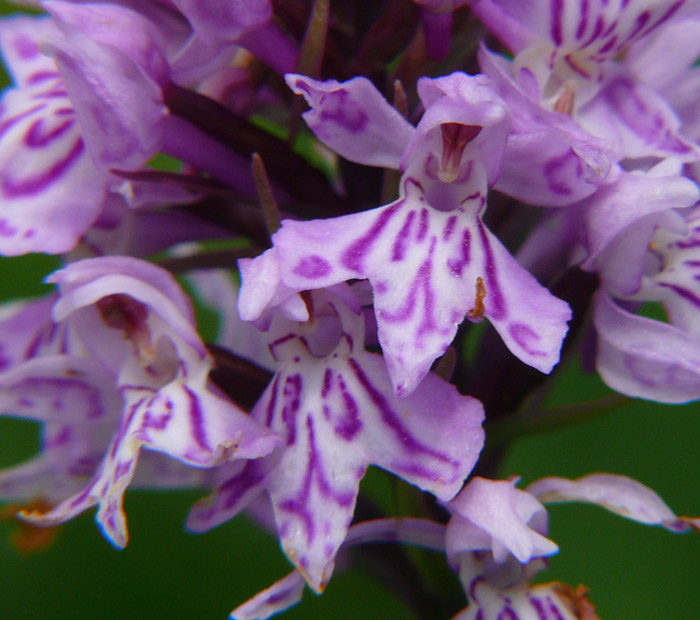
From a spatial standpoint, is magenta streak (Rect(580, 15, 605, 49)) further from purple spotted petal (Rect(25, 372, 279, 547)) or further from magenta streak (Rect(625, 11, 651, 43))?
purple spotted petal (Rect(25, 372, 279, 547))

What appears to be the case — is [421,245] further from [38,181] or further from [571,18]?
[38,181]

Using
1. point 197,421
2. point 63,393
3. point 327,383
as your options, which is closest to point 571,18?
point 327,383

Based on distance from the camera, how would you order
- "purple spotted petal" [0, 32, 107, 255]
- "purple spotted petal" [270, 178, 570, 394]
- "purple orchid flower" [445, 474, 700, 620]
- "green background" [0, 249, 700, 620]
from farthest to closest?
1. "green background" [0, 249, 700, 620]
2. "purple spotted petal" [0, 32, 107, 255]
3. "purple orchid flower" [445, 474, 700, 620]
4. "purple spotted petal" [270, 178, 570, 394]

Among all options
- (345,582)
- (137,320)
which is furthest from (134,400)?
(345,582)

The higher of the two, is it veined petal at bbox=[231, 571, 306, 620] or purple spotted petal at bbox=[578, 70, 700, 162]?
purple spotted petal at bbox=[578, 70, 700, 162]

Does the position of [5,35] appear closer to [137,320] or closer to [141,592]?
[137,320]

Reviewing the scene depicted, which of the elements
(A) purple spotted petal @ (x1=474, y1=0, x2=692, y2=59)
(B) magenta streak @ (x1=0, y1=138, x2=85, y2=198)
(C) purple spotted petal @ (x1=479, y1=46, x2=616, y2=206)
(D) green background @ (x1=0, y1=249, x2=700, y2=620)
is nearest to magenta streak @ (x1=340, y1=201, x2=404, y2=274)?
(C) purple spotted petal @ (x1=479, y1=46, x2=616, y2=206)

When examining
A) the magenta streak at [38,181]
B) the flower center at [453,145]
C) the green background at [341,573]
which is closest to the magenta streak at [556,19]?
the flower center at [453,145]
